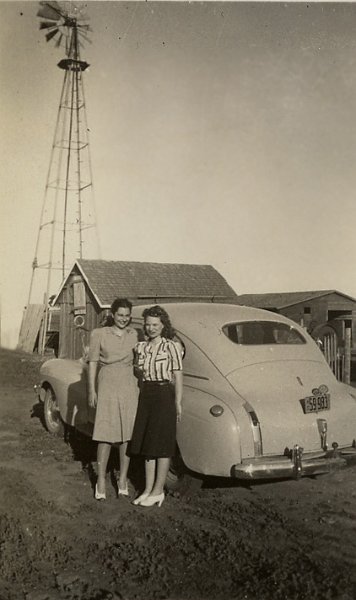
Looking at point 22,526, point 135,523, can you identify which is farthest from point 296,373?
point 22,526

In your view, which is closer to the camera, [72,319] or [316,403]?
[316,403]

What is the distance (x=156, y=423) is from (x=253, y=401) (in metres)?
0.86

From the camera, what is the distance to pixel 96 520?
439cm

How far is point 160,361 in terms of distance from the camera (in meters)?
4.65

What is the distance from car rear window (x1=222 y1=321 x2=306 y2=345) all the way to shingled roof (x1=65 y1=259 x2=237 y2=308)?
617 inches

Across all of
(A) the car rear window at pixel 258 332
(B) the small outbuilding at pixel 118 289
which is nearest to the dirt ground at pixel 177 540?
(A) the car rear window at pixel 258 332

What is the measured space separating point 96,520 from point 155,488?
59cm

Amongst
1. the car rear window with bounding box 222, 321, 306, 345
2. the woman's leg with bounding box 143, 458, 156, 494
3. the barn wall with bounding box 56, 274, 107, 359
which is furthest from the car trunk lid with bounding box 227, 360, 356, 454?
the barn wall with bounding box 56, 274, 107, 359

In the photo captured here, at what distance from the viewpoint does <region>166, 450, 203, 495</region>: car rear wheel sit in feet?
16.0

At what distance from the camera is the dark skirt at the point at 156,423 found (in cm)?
459

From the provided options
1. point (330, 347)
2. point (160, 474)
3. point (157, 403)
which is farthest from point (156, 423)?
point (330, 347)

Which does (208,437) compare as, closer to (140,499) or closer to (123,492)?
(140,499)

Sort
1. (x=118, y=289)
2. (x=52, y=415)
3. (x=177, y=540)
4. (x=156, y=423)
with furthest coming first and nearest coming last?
(x=118, y=289), (x=52, y=415), (x=156, y=423), (x=177, y=540)

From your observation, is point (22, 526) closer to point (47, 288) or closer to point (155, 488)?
point (155, 488)
